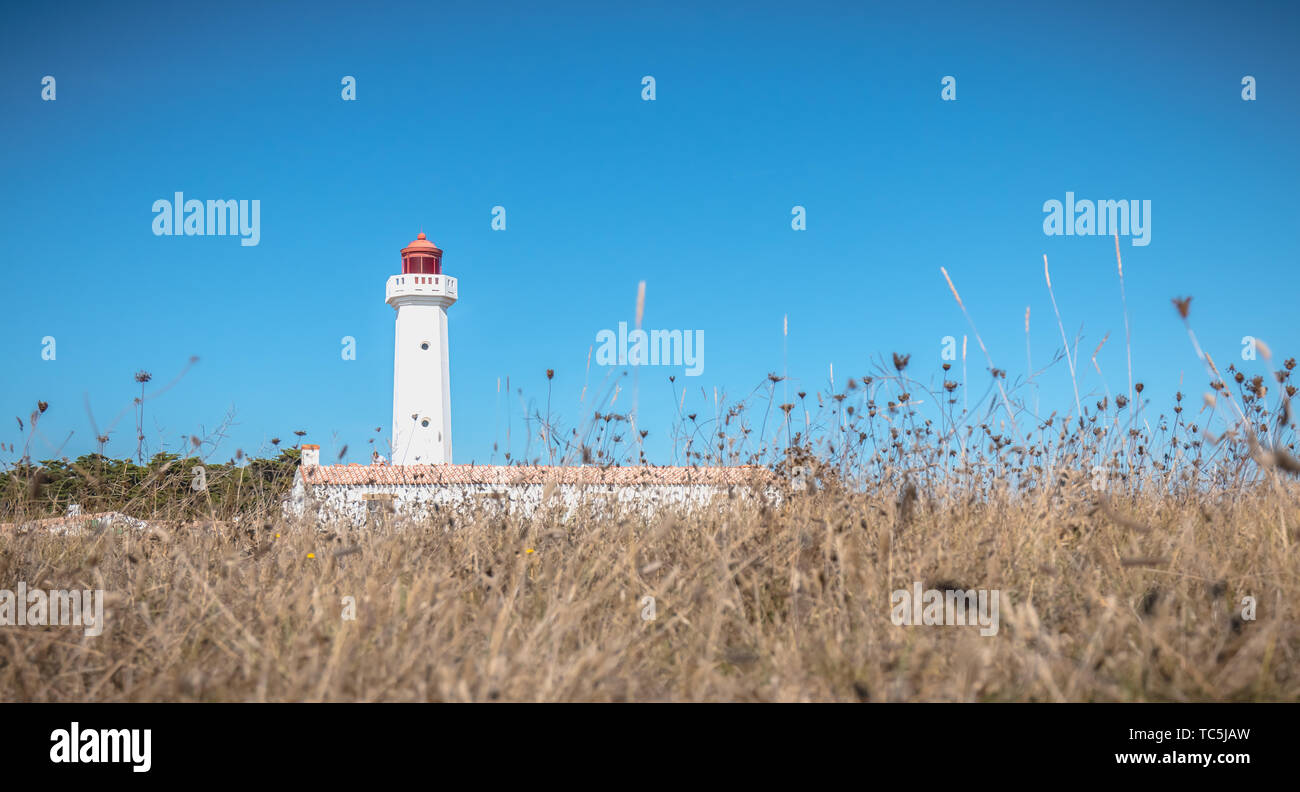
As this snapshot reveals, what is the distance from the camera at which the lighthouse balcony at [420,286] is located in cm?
3247

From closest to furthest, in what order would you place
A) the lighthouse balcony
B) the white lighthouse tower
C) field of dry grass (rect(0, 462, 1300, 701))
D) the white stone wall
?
field of dry grass (rect(0, 462, 1300, 701))
the white stone wall
the white lighthouse tower
the lighthouse balcony

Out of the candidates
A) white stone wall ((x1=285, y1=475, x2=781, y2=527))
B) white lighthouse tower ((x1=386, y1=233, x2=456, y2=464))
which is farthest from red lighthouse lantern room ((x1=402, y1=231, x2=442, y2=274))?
white stone wall ((x1=285, y1=475, x2=781, y2=527))

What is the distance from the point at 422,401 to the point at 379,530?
27.3 metres

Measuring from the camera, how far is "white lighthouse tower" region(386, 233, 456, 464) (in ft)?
101

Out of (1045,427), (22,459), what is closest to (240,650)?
(22,459)

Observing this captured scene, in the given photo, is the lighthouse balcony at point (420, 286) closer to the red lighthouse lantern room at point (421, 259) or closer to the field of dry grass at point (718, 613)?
the red lighthouse lantern room at point (421, 259)

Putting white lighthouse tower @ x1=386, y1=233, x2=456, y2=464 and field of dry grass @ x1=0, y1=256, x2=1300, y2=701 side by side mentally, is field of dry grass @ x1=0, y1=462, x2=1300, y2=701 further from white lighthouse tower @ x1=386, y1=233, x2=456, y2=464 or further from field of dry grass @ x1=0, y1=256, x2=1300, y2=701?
white lighthouse tower @ x1=386, y1=233, x2=456, y2=464

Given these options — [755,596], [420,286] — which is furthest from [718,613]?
[420,286]

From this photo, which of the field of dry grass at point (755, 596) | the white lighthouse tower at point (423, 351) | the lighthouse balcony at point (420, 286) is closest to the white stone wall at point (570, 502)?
the field of dry grass at point (755, 596)

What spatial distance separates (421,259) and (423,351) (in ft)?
13.5

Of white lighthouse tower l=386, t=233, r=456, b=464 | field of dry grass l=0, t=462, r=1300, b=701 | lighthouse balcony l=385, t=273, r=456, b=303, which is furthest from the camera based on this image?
lighthouse balcony l=385, t=273, r=456, b=303

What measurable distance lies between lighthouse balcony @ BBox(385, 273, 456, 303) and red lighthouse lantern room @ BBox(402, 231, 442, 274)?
1.43ft
